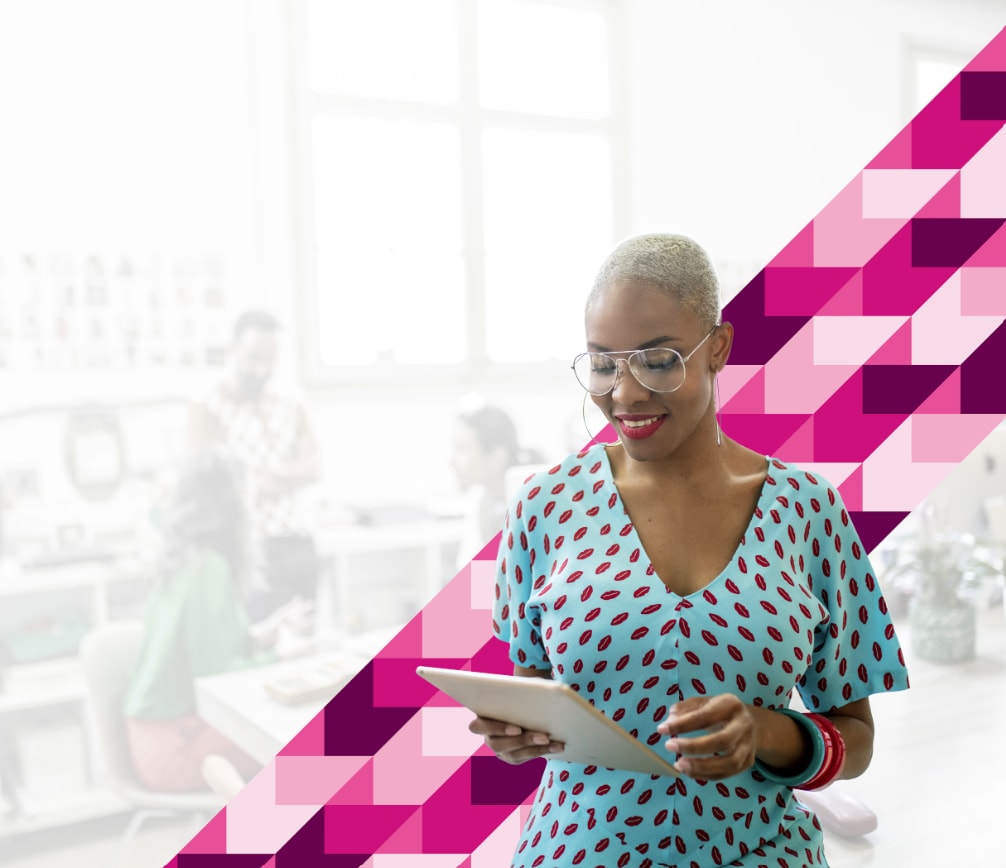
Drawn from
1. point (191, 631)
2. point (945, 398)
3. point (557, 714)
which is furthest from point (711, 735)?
point (191, 631)

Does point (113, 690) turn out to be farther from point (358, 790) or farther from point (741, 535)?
point (741, 535)

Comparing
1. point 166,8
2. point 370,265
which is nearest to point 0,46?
point 166,8

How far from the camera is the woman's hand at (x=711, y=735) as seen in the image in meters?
0.86

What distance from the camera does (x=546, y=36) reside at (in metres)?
5.38

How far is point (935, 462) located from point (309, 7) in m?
3.91

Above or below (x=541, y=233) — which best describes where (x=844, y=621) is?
below

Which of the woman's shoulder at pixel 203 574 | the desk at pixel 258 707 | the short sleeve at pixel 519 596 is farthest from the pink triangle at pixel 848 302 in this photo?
the woman's shoulder at pixel 203 574

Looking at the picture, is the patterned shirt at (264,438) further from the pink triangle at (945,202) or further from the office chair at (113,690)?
the pink triangle at (945,202)

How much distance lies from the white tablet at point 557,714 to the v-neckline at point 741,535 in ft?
0.60

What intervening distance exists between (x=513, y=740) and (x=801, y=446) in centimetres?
74

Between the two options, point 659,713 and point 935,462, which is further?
point 935,462

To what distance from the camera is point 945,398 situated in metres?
1.63

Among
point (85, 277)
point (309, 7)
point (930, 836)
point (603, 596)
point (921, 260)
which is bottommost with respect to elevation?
point (930, 836)

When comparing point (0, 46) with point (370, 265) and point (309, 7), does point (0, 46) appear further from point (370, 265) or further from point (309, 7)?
point (370, 265)
